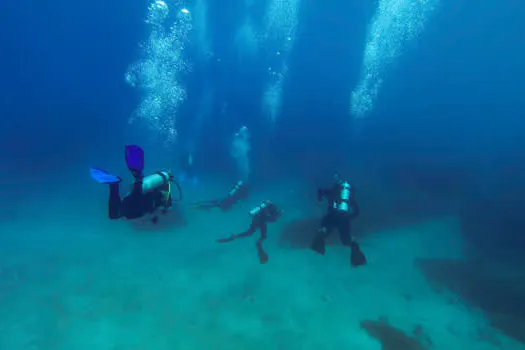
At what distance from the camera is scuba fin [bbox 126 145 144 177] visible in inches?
183

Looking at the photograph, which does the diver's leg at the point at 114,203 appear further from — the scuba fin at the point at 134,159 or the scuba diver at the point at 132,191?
the scuba fin at the point at 134,159

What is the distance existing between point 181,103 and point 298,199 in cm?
2660

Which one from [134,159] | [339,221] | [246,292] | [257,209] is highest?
[257,209]

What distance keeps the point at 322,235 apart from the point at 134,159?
4.34 m

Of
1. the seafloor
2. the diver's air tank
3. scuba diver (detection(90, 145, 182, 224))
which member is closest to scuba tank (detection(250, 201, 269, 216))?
the seafloor

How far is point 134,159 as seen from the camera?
186 inches

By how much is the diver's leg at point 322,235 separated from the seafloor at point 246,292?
2.09m

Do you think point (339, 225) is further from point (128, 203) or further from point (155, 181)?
point (128, 203)

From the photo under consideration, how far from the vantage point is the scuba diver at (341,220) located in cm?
707

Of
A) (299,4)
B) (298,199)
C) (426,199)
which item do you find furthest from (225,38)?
(426,199)

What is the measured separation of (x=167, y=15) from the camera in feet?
105

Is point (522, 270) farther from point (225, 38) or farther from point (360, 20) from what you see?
point (225, 38)

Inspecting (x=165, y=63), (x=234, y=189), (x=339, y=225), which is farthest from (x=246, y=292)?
(x=165, y=63)

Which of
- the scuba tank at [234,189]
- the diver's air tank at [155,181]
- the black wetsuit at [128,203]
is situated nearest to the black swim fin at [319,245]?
the diver's air tank at [155,181]
